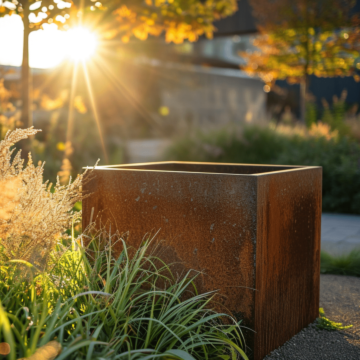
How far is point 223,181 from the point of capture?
2.13 meters

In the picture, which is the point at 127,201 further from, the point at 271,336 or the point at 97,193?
the point at 271,336

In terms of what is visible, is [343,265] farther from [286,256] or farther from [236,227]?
[236,227]

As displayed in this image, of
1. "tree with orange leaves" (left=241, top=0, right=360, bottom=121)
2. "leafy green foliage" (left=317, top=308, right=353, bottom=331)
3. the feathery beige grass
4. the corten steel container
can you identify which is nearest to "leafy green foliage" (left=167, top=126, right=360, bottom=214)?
"tree with orange leaves" (left=241, top=0, right=360, bottom=121)

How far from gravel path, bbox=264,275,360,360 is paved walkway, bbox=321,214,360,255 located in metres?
1.12

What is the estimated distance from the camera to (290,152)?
806cm

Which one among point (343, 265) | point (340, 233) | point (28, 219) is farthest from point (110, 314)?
point (340, 233)

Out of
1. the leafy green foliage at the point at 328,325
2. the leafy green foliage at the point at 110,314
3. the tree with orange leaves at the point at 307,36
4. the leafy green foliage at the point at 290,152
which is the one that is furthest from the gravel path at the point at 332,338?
the tree with orange leaves at the point at 307,36

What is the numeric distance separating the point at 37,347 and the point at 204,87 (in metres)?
22.9

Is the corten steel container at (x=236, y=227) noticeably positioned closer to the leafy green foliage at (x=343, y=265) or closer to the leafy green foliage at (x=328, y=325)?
the leafy green foliage at (x=328, y=325)

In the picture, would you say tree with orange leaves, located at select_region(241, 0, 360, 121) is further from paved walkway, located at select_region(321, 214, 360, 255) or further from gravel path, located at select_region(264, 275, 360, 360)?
gravel path, located at select_region(264, 275, 360, 360)

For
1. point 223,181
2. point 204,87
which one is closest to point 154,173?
point 223,181

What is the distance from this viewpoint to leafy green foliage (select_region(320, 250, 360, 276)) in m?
3.79

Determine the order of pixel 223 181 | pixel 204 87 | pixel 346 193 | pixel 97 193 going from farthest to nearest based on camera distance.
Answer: pixel 204 87
pixel 346 193
pixel 97 193
pixel 223 181

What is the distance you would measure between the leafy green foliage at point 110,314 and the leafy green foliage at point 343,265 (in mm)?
1914
